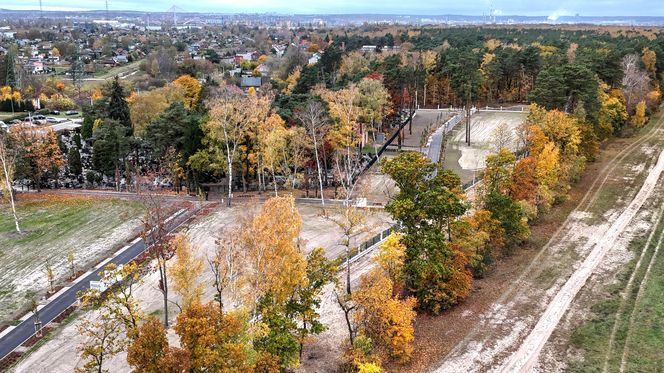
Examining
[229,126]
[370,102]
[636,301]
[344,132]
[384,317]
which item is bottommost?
[636,301]

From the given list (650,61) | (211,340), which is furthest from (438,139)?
(211,340)

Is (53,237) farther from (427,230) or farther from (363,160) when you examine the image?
(363,160)

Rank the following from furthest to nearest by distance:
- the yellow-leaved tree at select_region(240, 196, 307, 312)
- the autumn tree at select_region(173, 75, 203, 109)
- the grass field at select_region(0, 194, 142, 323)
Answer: the autumn tree at select_region(173, 75, 203, 109) → the grass field at select_region(0, 194, 142, 323) → the yellow-leaved tree at select_region(240, 196, 307, 312)

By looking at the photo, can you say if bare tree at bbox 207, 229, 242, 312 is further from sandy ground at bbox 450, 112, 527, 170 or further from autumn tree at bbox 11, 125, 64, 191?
sandy ground at bbox 450, 112, 527, 170

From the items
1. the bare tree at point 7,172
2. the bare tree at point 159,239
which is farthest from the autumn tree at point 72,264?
the bare tree at point 7,172

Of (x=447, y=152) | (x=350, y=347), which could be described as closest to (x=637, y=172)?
(x=447, y=152)

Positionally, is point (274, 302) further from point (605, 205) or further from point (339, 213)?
point (605, 205)

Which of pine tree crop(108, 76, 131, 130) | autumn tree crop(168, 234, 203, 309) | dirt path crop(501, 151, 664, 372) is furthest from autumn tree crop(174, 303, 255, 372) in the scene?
pine tree crop(108, 76, 131, 130)
